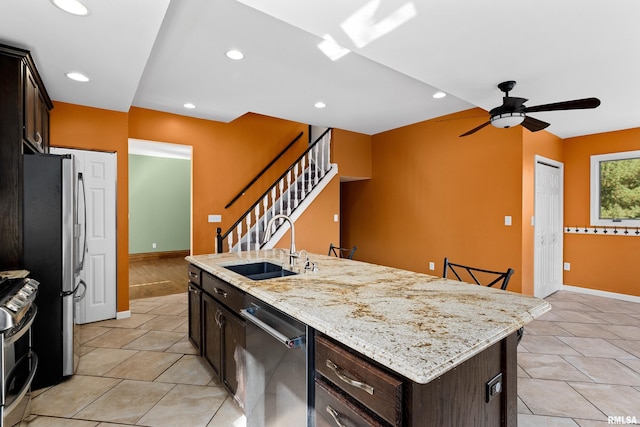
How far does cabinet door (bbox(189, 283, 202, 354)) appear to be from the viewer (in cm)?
262

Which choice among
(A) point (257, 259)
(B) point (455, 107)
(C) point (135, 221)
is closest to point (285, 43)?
(A) point (257, 259)

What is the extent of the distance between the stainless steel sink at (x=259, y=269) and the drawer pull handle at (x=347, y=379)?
1266 millimetres

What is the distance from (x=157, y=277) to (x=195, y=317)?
374cm

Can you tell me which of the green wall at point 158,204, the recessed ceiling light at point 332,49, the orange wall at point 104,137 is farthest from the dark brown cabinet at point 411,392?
the green wall at point 158,204

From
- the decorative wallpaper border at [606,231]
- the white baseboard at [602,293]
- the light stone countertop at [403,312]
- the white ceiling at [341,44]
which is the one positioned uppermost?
the white ceiling at [341,44]

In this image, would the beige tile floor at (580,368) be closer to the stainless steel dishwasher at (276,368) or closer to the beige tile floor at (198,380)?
the beige tile floor at (198,380)

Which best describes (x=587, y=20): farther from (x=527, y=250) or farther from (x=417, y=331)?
(x=527, y=250)

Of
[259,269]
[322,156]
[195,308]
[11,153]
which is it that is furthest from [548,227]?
[11,153]

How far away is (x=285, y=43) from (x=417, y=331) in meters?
2.50

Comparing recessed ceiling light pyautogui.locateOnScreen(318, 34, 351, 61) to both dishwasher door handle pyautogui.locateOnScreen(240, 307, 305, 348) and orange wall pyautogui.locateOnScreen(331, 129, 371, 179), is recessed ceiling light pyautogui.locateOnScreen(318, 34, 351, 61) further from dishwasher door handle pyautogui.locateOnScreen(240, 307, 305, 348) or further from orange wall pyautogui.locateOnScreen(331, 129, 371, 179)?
orange wall pyautogui.locateOnScreen(331, 129, 371, 179)

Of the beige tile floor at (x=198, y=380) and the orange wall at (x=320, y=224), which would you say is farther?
the orange wall at (x=320, y=224)

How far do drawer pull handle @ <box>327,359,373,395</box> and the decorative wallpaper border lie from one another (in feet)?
18.6

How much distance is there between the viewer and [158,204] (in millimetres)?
7945

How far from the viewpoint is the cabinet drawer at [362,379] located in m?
0.92
